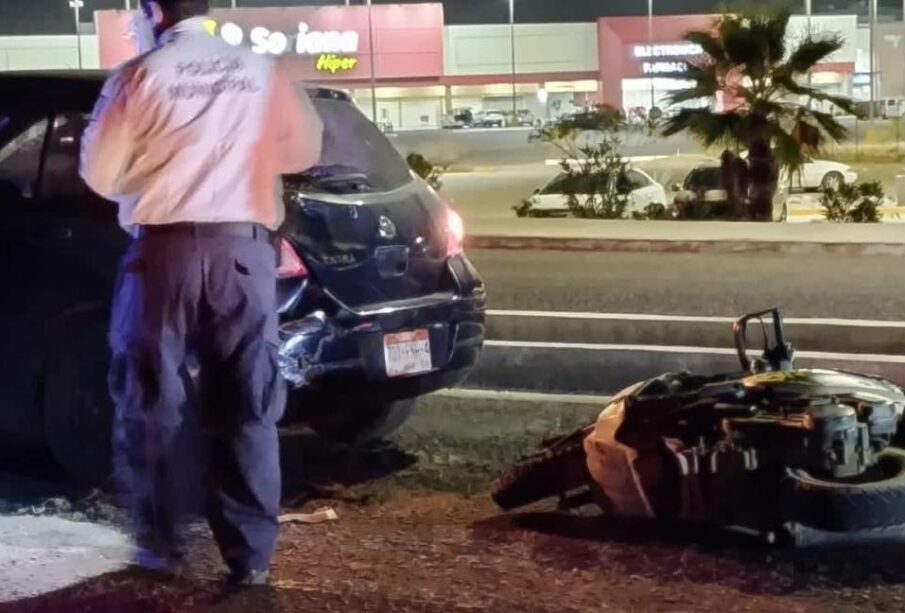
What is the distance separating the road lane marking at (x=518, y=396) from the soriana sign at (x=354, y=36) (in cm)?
3185

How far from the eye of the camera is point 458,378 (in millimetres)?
6625

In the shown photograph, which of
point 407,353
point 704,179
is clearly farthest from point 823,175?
point 407,353

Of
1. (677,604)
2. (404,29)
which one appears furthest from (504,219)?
(404,29)

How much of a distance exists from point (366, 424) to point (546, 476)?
1.66m

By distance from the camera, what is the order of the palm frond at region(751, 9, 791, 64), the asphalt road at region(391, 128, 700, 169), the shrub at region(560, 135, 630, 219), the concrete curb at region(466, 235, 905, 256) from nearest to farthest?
1. the concrete curb at region(466, 235, 905, 256)
2. the palm frond at region(751, 9, 791, 64)
3. the shrub at region(560, 135, 630, 219)
4. the asphalt road at region(391, 128, 700, 169)

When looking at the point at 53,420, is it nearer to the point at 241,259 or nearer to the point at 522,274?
the point at 241,259

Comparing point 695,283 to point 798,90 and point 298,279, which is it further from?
point 298,279

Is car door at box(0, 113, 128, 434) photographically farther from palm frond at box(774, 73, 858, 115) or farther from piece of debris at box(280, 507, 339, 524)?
palm frond at box(774, 73, 858, 115)

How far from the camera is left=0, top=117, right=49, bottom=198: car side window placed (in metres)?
6.35

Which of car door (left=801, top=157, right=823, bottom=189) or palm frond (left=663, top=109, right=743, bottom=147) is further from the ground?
palm frond (left=663, top=109, right=743, bottom=147)

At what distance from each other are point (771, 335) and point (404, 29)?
41638mm

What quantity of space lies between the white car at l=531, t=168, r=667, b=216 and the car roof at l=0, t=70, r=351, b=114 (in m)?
16.5

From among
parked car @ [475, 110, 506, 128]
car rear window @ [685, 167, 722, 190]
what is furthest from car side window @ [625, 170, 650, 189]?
parked car @ [475, 110, 506, 128]

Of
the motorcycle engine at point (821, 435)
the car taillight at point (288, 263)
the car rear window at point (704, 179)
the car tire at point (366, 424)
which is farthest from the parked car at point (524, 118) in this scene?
the motorcycle engine at point (821, 435)
